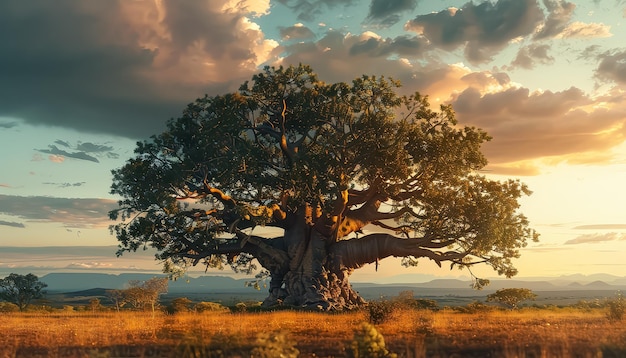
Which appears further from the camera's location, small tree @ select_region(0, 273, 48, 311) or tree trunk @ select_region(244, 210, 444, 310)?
small tree @ select_region(0, 273, 48, 311)

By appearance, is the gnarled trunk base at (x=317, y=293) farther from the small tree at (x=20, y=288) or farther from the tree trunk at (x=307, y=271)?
the small tree at (x=20, y=288)

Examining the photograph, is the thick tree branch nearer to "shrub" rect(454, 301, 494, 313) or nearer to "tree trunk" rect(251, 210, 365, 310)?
"tree trunk" rect(251, 210, 365, 310)

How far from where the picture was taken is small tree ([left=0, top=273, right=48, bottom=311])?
79375mm

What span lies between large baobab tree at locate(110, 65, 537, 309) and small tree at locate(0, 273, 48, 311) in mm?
40590

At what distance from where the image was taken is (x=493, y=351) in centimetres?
1850

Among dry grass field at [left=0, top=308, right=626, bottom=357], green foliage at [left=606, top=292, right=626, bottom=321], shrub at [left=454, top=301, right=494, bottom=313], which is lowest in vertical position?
shrub at [left=454, top=301, right=494, bottom=313]

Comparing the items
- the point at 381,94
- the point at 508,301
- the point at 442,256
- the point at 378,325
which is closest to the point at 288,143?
the point at 381,94

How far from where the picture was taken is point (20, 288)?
79.3 metres

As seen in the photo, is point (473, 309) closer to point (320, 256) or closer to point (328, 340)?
point (320, 256)

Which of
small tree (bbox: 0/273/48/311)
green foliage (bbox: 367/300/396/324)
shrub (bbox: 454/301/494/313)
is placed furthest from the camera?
small tree (bbox: 0/273/48/311)

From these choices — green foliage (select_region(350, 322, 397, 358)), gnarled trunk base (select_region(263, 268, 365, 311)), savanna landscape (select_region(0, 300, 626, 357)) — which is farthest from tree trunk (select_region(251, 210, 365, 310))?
green foliage (select_region(350, 322, 397, 358))

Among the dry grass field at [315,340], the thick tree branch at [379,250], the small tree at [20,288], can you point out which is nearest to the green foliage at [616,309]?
the dry grass field at [315,340]

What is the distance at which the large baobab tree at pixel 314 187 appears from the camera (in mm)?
40625

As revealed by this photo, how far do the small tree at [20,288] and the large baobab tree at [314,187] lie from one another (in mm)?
40590
